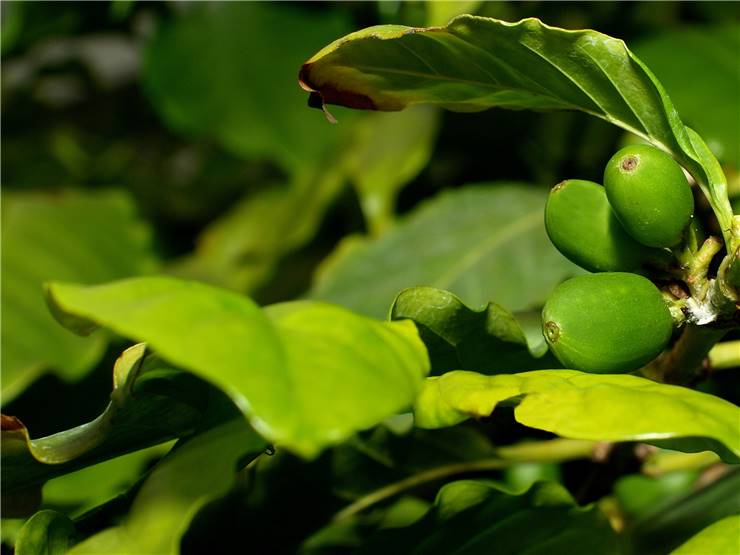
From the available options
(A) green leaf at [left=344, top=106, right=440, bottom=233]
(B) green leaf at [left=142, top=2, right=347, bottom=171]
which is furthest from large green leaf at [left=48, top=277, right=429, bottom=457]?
(B) green leaf at [left=142, top=2, right=347, bottom=171]

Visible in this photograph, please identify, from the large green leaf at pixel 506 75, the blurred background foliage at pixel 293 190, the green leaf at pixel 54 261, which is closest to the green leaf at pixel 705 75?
the blurred background foliage at pixel 293 190

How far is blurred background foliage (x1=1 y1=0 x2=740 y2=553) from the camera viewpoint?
32.3 inches

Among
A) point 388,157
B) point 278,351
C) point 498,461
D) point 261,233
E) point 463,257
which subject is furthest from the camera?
point 261,233

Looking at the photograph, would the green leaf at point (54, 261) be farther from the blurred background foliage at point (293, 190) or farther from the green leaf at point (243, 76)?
the green leaf at point (243, 76)

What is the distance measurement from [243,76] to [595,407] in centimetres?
106

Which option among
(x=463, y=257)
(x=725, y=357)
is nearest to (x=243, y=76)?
(x=463, y=257)

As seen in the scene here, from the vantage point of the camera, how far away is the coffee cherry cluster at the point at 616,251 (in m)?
0.39

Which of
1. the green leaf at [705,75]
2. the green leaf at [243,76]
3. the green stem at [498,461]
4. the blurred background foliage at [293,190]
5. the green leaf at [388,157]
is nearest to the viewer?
the green stem at [498,461]

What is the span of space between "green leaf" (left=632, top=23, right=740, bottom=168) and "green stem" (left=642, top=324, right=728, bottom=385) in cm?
47

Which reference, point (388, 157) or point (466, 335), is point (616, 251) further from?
point (388, 157)

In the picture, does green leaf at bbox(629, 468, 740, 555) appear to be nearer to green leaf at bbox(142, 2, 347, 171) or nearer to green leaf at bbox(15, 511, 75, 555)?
green leaf at bbox(15, 511, 75, 555)

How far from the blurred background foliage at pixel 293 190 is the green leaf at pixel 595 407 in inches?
9.8

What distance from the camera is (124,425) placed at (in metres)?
0.42

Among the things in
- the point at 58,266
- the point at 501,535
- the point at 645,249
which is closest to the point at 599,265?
the point at 645,249
